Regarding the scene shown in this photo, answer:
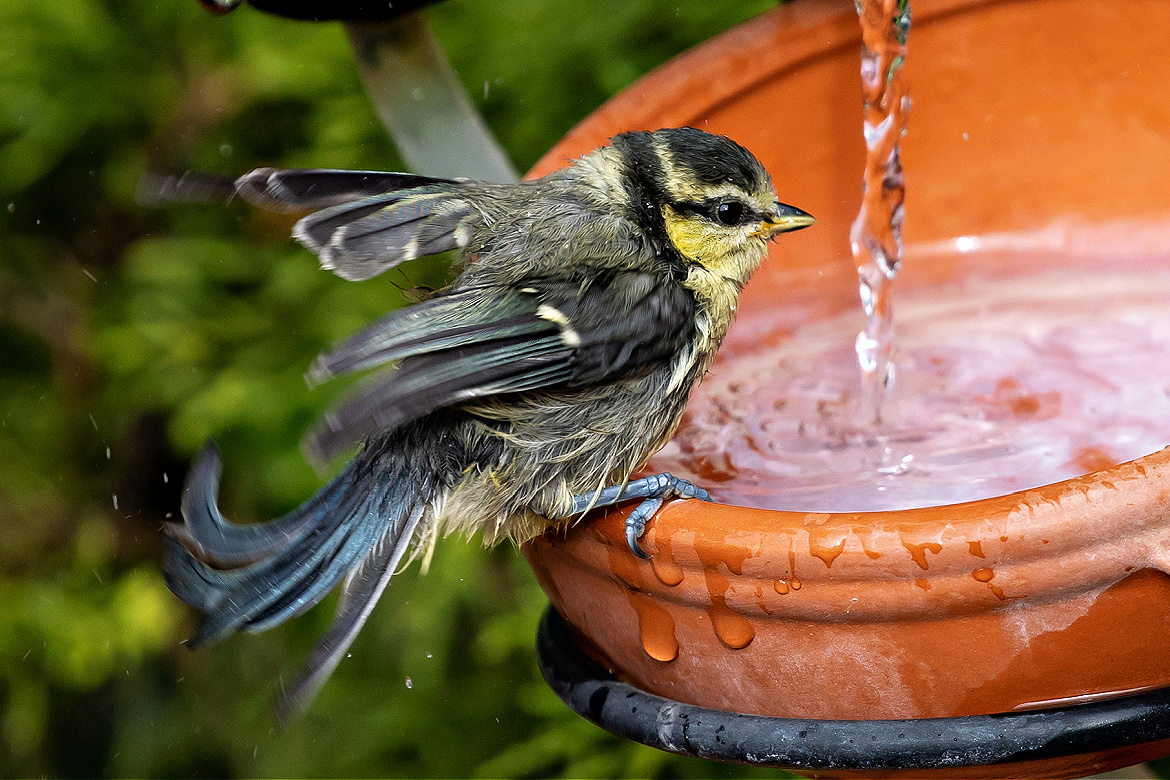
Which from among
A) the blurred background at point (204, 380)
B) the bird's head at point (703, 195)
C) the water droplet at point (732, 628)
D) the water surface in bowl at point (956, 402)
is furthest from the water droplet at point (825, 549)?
the blurred background at point (204, 380)

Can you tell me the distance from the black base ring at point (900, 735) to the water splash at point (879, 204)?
0.82 m

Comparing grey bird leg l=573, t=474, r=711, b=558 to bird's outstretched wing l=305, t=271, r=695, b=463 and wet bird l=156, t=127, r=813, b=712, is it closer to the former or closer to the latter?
wet bird l=156, t=127, r=813, b=712

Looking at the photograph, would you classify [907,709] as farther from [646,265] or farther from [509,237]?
[509,237]

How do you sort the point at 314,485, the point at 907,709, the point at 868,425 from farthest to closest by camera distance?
the point at 314,485 → the point at 868,425 → the point at 907,709

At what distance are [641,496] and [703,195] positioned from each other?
0.63m

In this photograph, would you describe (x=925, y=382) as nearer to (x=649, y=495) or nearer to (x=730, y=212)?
(x=730, y=212)

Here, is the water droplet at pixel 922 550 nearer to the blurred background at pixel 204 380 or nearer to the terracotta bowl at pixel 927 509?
the terracotta bowl at pixel 927 509

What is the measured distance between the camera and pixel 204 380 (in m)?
3.28

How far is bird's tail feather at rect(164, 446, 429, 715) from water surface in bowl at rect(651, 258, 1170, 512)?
0.50m

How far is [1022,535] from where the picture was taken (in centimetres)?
130

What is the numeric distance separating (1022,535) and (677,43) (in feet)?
6.75

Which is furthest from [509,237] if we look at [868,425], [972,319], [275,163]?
[275,163]

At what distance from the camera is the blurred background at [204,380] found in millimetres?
3068

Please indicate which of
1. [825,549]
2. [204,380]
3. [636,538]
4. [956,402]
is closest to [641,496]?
[636,538]
